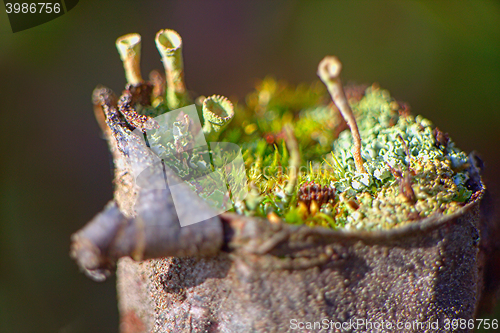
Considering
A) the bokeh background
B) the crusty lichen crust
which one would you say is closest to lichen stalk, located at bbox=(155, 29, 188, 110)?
the crusty lichen crust

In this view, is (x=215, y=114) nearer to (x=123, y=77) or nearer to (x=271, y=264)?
(x=271, y=264)

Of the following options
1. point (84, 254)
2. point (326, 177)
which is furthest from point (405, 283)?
point (84, 254)

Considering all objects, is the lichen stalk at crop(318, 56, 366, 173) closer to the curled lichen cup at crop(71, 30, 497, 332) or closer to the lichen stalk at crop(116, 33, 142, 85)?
the curled lichen cup at crop(71, 30, 497, 332)

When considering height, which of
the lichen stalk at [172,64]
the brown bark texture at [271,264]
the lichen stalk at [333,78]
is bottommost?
the brown bark texture at [271,264]

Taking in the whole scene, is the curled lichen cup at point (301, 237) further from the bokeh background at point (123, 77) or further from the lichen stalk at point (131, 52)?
the bokeh background at point (123, 77)

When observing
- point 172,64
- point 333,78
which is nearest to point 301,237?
point 333,78

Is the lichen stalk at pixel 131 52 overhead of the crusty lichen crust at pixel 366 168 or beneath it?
overhead

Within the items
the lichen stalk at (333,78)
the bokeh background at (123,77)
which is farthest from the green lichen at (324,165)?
the bokeh background at (123,77)
